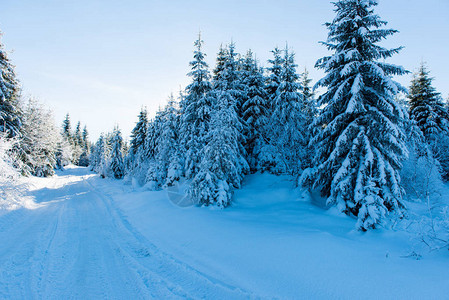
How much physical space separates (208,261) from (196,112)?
1544 cm

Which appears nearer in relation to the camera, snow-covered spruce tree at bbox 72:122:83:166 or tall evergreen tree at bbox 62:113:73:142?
tall evergreen tree at bbox 62:113:73:142

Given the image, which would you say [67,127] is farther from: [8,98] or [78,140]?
[8,98]

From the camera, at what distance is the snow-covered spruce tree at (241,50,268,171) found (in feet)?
71.7

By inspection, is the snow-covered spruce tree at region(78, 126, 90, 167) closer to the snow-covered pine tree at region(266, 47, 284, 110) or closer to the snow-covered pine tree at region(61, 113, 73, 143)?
the snow-covered pine tree at region(61, 113, 73, 143)

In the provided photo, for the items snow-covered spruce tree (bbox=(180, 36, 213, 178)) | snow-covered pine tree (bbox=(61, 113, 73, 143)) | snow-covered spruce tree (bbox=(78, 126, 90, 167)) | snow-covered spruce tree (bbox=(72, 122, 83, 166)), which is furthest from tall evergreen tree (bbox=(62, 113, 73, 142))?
snow-covered spruce tree (bbox=(180, 36, 213, 178))

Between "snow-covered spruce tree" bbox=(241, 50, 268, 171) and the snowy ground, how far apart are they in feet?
40.6

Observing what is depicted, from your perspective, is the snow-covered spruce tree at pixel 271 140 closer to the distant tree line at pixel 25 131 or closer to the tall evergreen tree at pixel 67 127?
the distant tree line at pixel 25 131

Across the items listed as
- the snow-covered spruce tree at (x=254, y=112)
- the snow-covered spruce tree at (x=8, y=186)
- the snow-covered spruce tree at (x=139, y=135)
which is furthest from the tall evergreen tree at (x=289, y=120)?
the snow-covered spruce tree at (x=139, y=135)

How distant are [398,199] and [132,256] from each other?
436 inches

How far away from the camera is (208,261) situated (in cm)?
645

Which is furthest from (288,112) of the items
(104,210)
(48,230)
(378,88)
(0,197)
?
(0,197)

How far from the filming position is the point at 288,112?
1995 centimetres

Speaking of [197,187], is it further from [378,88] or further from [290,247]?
[378,88]

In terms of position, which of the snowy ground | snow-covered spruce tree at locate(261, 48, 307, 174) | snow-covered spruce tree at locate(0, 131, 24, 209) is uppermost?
snow-covered spruce tree at locate(261, 48, 307, 174)
